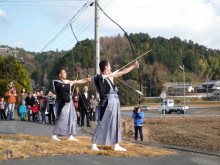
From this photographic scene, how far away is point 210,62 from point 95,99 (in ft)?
498

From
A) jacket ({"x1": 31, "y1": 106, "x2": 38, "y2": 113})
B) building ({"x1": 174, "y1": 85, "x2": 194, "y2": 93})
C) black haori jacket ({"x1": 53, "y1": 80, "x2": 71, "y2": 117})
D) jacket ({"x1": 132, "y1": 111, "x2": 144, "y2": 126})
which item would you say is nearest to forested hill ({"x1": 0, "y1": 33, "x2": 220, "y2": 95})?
building ({"x1": 174, "y1": 85, "x2": 194, "y2": 93})

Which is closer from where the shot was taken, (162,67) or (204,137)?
(204,137)

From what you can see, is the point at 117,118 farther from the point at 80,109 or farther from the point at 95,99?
the point at 95,99

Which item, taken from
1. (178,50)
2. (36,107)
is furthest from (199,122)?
(178,50)

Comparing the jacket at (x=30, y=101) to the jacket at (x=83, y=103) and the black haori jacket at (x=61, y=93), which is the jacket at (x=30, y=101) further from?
the black haori jacket at (x=61, y=93)

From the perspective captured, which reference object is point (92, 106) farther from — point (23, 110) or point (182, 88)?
point (182, 88)

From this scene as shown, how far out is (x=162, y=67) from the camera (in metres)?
122

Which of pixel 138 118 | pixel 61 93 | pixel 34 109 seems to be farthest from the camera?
pixel 34 109

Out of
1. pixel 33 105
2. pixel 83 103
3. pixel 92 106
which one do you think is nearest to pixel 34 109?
pixel 33 105

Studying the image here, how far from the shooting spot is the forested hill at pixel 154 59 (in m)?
88.3

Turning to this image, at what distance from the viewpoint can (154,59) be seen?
127m

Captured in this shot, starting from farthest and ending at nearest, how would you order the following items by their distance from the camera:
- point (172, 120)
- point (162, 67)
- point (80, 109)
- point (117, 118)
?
1. point (162, 67)
2. point (172, 120)
3. point (80, 109)
4. point (117, 118)

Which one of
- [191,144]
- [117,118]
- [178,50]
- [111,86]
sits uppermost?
[178,50]

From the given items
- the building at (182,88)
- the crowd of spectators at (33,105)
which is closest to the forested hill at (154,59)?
the building at (182,88)
